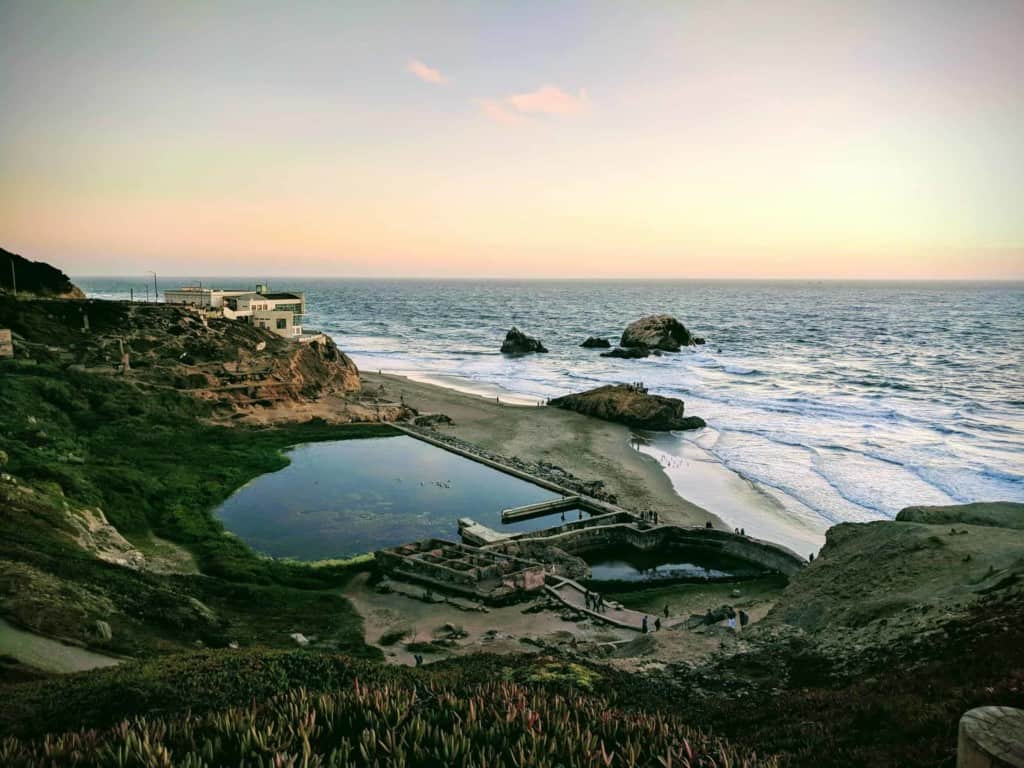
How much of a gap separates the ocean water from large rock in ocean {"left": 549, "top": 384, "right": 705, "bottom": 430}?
2726 mm

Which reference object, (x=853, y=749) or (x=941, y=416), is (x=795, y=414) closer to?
(x=941, y=416)

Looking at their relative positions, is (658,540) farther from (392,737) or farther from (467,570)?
(392,737)

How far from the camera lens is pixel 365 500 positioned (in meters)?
40.2

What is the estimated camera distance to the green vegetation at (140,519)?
19.2 m

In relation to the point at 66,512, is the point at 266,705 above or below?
above

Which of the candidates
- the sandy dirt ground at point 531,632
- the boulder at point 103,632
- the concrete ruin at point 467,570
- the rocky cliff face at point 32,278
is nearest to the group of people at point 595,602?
the sandy dirt ground at point 531,632

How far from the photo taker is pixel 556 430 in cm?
5866

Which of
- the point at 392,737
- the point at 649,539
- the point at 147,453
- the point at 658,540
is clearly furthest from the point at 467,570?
the point at 147,453

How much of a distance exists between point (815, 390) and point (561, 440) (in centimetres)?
3714

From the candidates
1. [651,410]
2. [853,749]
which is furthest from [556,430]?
[853,749]

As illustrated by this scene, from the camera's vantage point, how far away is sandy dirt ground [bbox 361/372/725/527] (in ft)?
136

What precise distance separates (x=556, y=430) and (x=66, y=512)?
1508 inches

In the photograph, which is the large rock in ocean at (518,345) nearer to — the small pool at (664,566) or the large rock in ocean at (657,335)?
the large rock in ocean at (657,335)

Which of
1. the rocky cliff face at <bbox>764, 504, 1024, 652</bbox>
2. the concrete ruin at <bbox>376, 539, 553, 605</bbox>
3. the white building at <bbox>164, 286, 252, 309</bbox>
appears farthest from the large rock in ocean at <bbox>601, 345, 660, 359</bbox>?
the rocky cliff face at <bbox>764, 504, 1024, 652</bbox>
